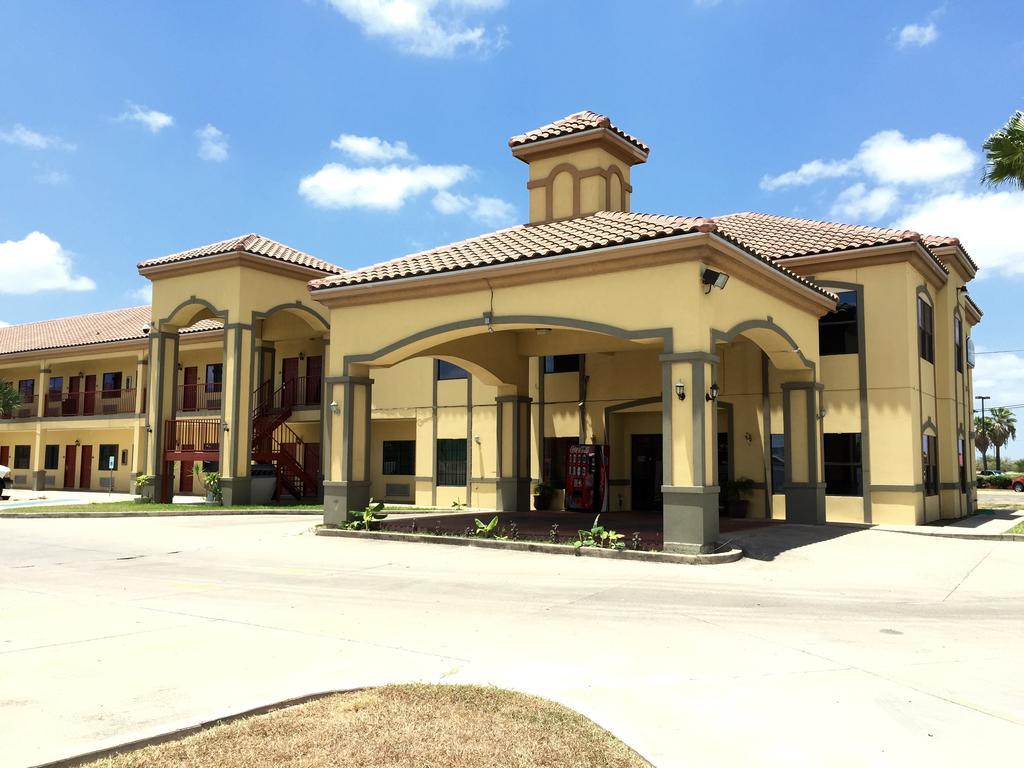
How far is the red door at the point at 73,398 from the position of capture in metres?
42.2

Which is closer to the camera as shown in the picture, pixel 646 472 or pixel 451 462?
pixel 646 472

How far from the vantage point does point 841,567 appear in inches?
537

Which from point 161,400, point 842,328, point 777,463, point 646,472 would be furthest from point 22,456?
point 842,328

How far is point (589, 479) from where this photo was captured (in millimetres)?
23250

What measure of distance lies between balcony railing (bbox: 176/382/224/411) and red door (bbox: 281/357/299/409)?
14.8 ft

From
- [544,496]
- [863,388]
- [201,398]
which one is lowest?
[544,496]

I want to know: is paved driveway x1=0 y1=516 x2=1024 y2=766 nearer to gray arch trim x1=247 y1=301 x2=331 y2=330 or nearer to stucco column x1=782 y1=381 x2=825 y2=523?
stucco column x1=782 y1=381 x2=825 y2=523

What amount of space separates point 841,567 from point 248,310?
67.0 feet

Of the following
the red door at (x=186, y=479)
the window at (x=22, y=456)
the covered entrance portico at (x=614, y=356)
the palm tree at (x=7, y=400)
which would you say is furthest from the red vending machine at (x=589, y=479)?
the window at (x=22, y=456)

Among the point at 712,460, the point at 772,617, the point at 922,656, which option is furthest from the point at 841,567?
the point at 922,656

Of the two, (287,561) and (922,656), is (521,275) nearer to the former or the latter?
(287,561)

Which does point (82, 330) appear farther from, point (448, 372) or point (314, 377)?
point (448, 372)

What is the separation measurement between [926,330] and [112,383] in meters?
35.9

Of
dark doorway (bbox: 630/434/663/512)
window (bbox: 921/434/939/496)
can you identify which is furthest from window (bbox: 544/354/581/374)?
window (bbox: 921/434/939/496)
